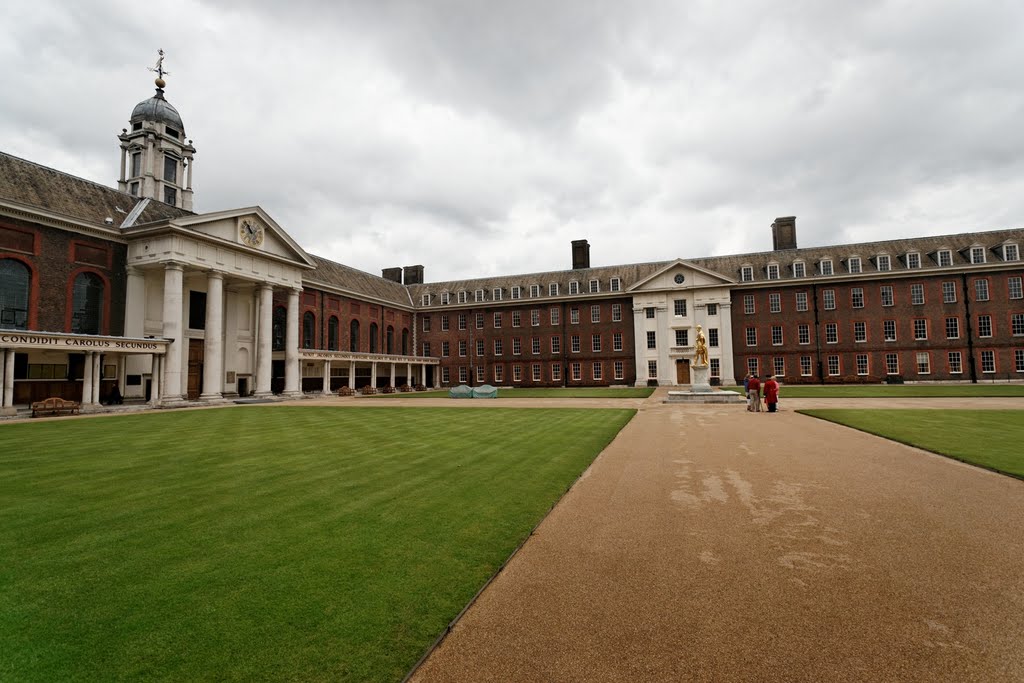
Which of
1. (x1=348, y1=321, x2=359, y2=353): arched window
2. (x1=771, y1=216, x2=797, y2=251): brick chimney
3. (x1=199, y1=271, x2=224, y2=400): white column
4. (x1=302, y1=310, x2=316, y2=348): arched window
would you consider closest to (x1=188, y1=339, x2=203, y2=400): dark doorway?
(x1=199, y1=271, x2=224, y2=400): white column

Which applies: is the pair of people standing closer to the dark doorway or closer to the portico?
the portico

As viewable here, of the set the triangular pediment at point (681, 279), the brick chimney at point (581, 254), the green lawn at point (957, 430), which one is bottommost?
the green lawn at point (957, 430)

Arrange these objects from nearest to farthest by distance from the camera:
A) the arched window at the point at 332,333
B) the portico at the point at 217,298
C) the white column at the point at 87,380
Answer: the white column at the point at 87,380
the portico at the point at 217,298
the arched window at the point at 332,333

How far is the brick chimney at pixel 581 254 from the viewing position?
5834 centimetres

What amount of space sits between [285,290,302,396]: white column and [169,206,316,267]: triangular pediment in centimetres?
371

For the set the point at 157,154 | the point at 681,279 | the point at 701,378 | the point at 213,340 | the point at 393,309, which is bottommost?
the point at 701,378

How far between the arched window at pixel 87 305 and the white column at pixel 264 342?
9604 millimetres

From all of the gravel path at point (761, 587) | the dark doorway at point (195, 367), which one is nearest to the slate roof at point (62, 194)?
the dark doorway at point (195, 367)

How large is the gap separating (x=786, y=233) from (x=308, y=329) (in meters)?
48.8

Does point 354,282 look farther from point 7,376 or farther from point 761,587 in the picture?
point 761,587

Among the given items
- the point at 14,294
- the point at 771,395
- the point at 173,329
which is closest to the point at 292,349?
the point at 173,329

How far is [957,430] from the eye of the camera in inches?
526

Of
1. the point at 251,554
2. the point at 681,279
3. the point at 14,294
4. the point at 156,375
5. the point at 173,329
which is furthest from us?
the point at 681,279

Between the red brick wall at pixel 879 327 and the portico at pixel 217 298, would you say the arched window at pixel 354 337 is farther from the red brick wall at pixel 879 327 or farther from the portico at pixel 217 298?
the red brick wall at pixel 879 327
